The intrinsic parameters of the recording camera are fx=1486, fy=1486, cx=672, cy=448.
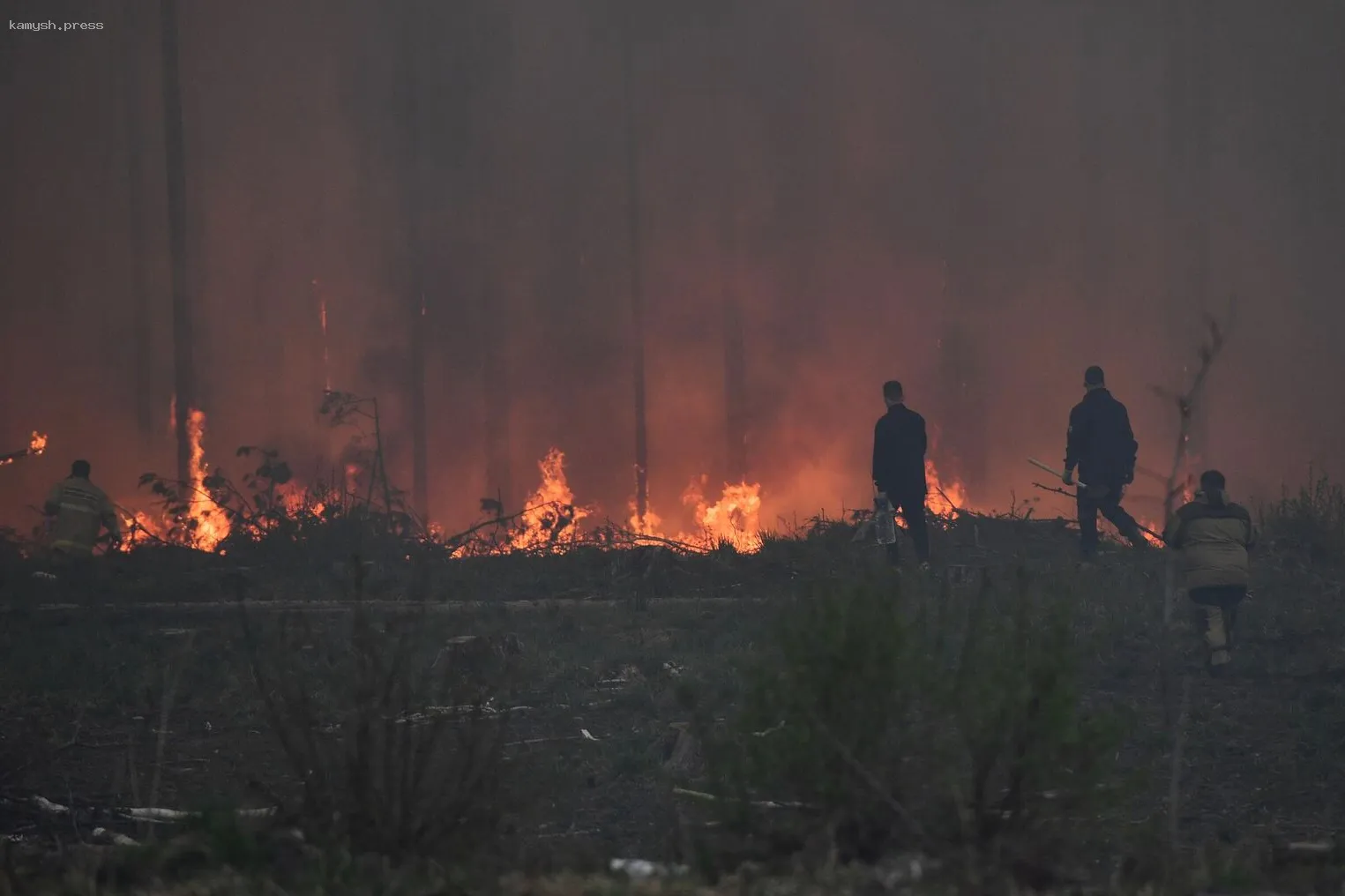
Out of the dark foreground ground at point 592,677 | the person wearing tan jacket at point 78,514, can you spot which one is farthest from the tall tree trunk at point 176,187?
the dark foreground ground at point 592,677

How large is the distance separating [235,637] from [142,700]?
1571mm

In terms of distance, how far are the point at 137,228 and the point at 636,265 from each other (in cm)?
838

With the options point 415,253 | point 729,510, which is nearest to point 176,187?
point 415,253

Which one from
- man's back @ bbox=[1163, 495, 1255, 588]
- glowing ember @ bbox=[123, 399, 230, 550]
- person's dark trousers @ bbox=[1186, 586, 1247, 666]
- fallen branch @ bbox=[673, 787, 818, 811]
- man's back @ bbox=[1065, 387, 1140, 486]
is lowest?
fallen branch @ bbox=[673, 787, 818, 811]

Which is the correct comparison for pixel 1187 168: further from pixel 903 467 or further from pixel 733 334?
pixel 903 467

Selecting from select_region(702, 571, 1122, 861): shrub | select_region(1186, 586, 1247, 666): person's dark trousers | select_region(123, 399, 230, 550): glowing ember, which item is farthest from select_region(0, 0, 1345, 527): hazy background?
select_region(702, 571, 1122, 861): shrub

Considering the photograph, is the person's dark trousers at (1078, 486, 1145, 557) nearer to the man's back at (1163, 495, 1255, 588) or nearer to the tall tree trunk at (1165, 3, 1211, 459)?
the man's back at (1163, 495, 1255, 588)

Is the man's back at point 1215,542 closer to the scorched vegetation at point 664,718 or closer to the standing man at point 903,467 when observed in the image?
the scorched vegetation at point 664,718

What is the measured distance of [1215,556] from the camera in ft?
31.1

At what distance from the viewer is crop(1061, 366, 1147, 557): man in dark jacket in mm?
13289

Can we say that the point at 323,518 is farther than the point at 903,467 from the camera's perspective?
Yes

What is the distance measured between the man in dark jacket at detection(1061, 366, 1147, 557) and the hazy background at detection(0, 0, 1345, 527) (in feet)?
38.6

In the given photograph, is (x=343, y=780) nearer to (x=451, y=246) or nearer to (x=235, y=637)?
(x=235, y=637)

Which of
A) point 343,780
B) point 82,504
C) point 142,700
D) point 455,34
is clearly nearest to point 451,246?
point 455,34
